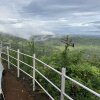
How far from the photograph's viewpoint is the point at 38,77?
15852 mm

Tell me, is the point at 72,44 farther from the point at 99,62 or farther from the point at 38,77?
the point at 99,62

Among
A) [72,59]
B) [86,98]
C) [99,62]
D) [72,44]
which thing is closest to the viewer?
[86,98]

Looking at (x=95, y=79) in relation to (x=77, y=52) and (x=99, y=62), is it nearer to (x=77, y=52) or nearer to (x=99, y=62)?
(x=77, y=52)

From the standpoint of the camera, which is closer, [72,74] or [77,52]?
[72,74]

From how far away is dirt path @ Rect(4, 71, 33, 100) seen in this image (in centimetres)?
1416

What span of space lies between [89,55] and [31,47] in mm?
2748

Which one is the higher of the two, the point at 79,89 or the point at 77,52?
the point at 77,52

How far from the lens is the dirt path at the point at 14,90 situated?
14.2 metres

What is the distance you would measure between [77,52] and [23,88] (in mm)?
2556

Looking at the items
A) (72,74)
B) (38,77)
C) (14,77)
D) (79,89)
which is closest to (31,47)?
(14,77)

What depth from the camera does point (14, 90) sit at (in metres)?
15.2

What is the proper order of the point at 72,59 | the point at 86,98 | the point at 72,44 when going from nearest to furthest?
the point at 86,98, the point at 72,44, the point at 72,59

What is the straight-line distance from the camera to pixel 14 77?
17906 millimetres

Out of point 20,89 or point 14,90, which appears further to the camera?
point 20,89
